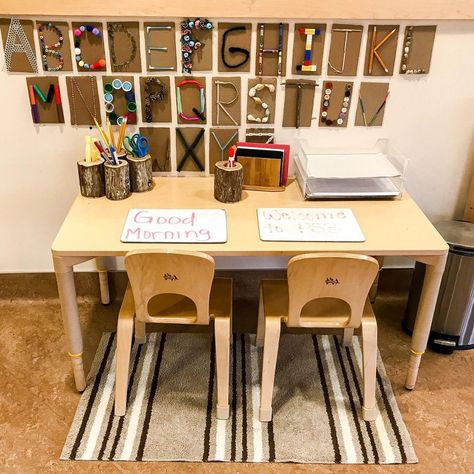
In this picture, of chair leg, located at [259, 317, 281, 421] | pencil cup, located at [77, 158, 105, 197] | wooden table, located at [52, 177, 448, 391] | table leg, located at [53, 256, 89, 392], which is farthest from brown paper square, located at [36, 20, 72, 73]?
chair leg, located at [259, 317, 281, 421]

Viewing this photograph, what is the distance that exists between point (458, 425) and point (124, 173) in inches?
56.9

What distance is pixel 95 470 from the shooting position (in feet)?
5.59

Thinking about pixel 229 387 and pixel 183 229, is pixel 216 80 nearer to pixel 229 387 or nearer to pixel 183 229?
pixel 183 229

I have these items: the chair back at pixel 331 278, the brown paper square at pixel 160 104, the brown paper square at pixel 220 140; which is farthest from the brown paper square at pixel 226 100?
the chair back at pixel 331 278

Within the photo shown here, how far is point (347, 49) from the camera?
1.95 meters

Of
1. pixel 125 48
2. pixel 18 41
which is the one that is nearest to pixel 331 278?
pixel 125 48

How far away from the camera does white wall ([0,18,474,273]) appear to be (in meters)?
1.99

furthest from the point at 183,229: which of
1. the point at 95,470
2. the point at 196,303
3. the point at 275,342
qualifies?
the point at 95,470

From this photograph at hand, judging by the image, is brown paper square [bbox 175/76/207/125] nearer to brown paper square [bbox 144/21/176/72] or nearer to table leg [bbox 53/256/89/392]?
brown paper square [bbox 144/21/176/72]

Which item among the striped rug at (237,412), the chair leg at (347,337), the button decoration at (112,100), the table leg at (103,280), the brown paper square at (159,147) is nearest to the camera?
the striped rug at (237,412)

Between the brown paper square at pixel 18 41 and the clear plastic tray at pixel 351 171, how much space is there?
3.37ft

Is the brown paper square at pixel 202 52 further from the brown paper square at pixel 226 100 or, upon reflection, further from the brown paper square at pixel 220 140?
the brown paper square at pixel 220 140

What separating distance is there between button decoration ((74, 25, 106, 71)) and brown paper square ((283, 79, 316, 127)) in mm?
677

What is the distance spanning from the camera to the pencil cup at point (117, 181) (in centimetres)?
186
